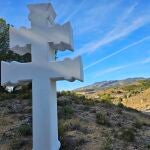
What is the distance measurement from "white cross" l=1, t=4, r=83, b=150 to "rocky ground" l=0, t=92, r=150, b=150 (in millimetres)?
2216

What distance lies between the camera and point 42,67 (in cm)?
791

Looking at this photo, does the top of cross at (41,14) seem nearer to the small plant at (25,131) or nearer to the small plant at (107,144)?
the small plant at (107,144)

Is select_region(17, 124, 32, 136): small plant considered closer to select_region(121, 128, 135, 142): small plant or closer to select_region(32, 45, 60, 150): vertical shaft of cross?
select_region(121, 128, 135, 142): small plant

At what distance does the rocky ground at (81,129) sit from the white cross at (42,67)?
7.27ft

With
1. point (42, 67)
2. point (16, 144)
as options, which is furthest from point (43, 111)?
point (16, 144)

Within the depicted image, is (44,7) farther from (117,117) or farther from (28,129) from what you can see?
(117,117)

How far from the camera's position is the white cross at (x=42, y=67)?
7794 millimetres

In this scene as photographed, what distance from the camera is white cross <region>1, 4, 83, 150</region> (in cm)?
779

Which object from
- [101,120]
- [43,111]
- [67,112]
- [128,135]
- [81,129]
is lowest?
[128,135]

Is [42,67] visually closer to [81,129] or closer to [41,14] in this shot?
[41,14]

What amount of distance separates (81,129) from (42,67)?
4.86 m

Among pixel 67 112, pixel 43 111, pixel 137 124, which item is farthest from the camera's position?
pixel 137 124

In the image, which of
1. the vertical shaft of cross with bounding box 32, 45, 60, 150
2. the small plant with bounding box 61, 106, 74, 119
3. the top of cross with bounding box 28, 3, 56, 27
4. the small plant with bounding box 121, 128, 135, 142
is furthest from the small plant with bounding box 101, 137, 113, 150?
the top of cross with bounding box 28, 3, 56, 27

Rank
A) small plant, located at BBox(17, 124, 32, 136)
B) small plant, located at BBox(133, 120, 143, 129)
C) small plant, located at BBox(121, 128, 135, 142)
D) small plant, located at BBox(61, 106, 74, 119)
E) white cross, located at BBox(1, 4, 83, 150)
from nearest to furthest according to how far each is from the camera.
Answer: white cross, located at BBox(1, 4, 83, 150), small plant, located at BBox(17, 124, 32, 136), small plant, located at BBox(121, 128, 135, 142), small plant, located at BBox(61, 106, 74, 119), small plant, located at BBox(133, 120, 143, 129)
